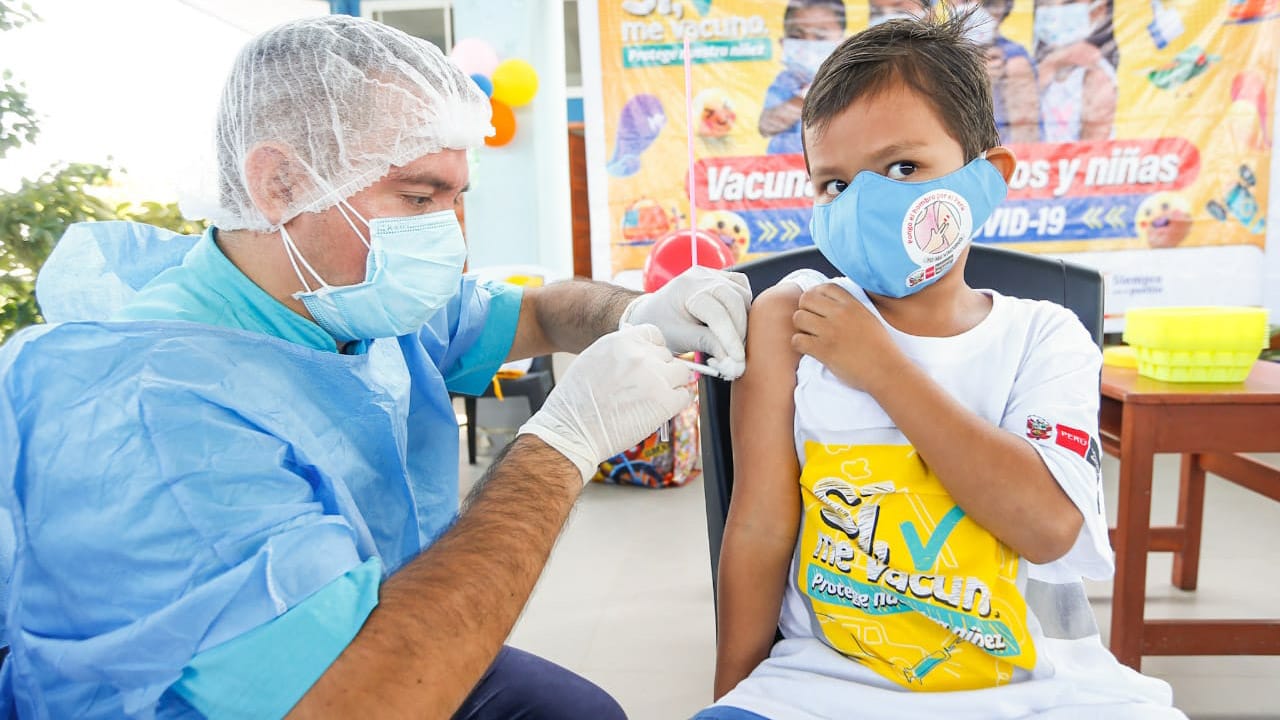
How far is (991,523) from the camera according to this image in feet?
3.18

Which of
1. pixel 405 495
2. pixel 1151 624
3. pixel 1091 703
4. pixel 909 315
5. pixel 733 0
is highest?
pixel 733 0

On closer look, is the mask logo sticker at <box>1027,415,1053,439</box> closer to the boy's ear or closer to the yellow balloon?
the boy's ear

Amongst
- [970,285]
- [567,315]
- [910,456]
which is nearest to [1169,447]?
[970,285]

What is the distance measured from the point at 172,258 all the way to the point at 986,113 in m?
1.28

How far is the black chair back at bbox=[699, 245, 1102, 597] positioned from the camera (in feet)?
4.06

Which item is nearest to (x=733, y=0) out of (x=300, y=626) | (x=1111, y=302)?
(x=1111, y=302)

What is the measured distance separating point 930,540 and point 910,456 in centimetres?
11

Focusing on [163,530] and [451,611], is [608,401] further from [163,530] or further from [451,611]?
[163,530]

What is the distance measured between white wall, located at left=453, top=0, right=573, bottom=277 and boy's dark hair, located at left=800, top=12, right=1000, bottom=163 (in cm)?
402

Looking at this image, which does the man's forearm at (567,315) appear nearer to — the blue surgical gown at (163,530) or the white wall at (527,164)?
the blue surgical gown at (163,530)

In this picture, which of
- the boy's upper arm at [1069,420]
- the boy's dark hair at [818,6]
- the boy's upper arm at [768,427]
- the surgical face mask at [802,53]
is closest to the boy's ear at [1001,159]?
the boy's upper arm at [1069,420]

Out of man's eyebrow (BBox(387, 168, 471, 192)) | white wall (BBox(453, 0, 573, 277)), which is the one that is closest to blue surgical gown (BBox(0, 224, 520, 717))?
man's eyebrow (BBox(387, 168, 471, 192))

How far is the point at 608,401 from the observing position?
3.77ft

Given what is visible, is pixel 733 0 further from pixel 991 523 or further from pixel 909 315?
pixel 991 523
